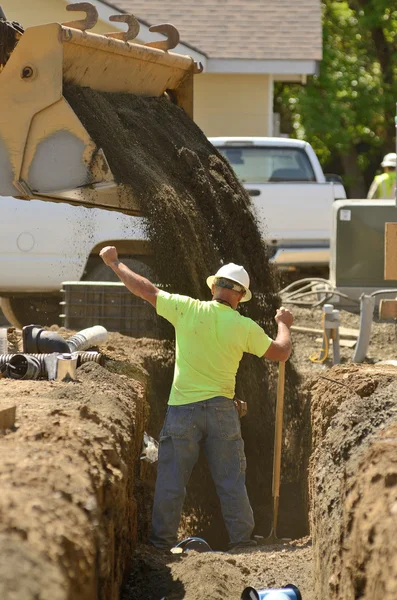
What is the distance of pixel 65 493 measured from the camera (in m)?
4.40

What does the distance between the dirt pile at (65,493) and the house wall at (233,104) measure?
13.1m

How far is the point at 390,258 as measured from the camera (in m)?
9.07

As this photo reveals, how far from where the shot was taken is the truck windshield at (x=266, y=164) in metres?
14.8

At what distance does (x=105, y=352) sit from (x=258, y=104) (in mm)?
11312

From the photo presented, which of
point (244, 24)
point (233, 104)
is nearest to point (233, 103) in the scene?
point (233, 104)

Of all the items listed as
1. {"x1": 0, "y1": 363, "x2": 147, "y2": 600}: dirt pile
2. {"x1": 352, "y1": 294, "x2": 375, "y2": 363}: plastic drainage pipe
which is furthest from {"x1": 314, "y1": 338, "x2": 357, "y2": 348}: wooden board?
{"x1": 0, "y1": 363, "x2": 147, "y2": 600}: dirt pile

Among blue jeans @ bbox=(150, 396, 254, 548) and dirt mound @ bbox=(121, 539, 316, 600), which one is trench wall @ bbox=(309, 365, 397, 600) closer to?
dirt mound @ bbox=(121, 539, 316, 600)

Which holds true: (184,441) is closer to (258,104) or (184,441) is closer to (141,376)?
(141,376)

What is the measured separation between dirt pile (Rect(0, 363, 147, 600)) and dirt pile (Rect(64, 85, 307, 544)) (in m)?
1.90

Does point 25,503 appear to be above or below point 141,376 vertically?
above

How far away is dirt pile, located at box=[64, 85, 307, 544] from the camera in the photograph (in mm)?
8461

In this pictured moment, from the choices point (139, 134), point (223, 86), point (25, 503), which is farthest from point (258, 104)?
point (25, 503)

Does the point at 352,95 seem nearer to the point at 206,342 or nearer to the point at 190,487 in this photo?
the point at 190,487

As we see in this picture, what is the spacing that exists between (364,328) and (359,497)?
6.15 meters
